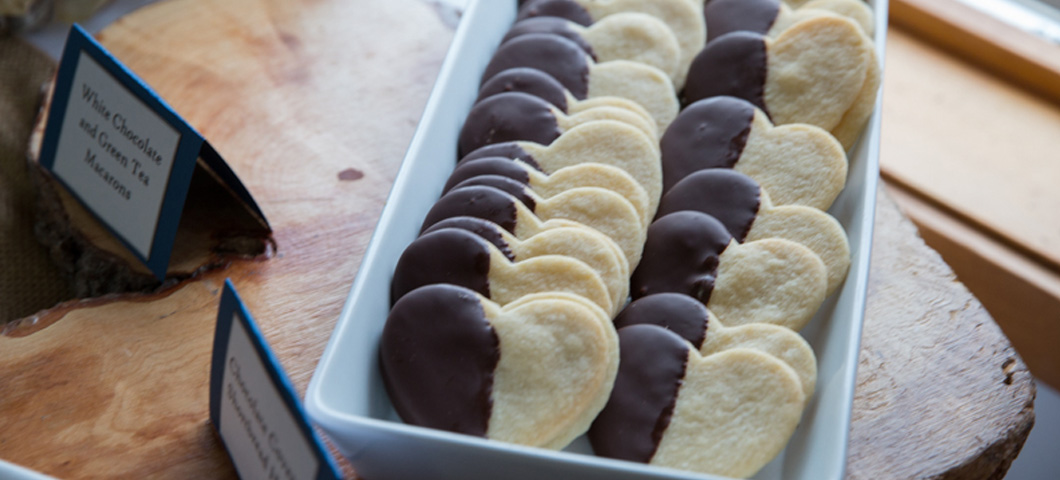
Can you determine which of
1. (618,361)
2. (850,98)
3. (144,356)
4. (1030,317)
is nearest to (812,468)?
(618,361)

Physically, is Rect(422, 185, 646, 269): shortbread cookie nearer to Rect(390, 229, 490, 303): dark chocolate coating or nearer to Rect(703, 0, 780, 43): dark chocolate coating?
Rect(390, 229, 490, 303): dark chocolate coating

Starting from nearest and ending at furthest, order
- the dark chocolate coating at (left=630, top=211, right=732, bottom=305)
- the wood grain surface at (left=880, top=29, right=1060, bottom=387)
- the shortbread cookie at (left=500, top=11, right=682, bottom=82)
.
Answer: the dark chocolate coating at (left=630, top=211, right=732, bottom=305) → the shortbread cookie at (left=500, top=11, right=682, bottom=82) → the wood grain surface at (left=880, top=29, right=1060, bottom=387)

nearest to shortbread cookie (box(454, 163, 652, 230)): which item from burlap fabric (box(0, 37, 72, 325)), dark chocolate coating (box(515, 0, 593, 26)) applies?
dark chocolate coating (box(515, 0, 593, 26))

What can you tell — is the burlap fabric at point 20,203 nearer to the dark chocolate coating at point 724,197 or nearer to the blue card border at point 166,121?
the blue card border at point 166,121

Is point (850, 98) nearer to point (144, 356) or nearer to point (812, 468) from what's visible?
point (812, 468)

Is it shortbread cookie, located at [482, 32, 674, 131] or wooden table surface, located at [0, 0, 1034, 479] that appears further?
shortbread cookie, located at [482, 32, 674, 131]
